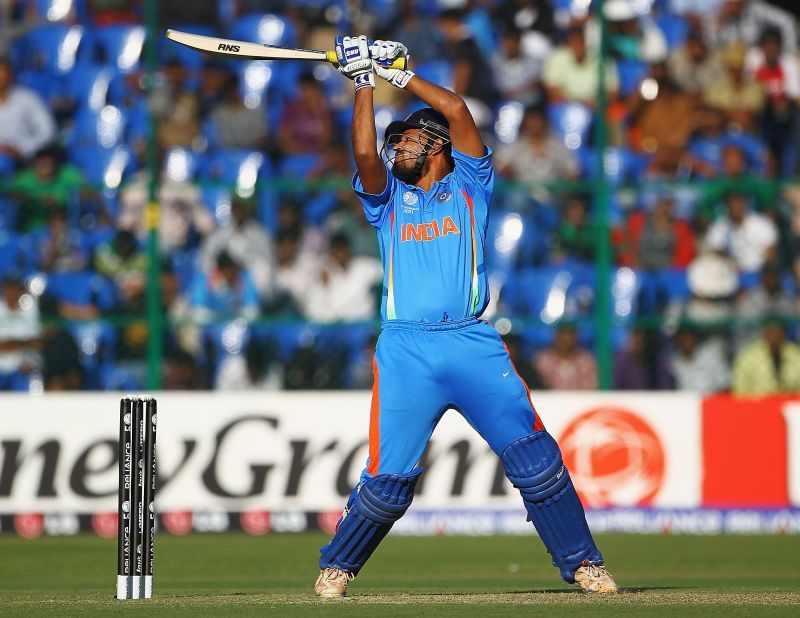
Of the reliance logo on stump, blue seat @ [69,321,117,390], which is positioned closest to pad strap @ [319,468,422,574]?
the reliance logo on stump

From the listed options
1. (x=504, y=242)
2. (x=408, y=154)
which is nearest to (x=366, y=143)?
(x=408, y=154)

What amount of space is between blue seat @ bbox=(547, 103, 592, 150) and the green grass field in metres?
4.44

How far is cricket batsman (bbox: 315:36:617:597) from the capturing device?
609 cm

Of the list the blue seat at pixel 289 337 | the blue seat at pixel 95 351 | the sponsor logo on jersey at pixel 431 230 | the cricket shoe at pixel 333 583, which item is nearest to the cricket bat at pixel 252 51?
the sponsor logo on jersey at pixel 431 230

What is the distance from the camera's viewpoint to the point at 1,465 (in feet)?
36.5

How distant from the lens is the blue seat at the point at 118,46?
14.4 m

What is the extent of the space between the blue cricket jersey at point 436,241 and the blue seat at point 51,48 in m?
8.80

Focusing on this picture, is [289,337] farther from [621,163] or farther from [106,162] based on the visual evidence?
[621,163]

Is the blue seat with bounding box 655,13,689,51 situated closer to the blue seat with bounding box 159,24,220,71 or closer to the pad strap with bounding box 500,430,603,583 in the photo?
the blue seat with bounding box 159,24,220,71

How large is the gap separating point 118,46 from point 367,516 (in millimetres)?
9408

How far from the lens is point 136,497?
6.18 meters

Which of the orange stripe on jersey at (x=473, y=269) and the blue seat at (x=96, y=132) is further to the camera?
the blue seat at (x=96, y=132)

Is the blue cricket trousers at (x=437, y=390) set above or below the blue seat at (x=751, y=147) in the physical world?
below

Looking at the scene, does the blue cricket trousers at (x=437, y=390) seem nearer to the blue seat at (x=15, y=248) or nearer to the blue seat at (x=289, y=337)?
the blue seat at (x=289, y=337)
